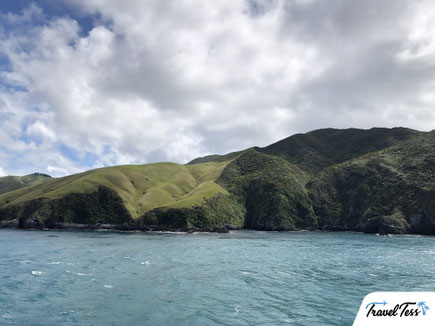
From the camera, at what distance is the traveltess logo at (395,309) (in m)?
15.9

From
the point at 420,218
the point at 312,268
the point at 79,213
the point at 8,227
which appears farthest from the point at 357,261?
the point at 8,227

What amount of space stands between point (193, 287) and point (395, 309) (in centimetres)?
3074

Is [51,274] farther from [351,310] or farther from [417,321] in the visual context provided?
[417,321]

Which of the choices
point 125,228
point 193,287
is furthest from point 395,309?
point 125,228

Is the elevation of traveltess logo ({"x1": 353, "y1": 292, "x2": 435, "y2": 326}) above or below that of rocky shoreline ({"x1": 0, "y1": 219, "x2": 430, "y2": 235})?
above

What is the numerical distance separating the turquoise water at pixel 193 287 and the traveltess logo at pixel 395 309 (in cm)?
1410

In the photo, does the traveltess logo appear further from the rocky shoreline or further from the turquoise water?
the rocky shoreline

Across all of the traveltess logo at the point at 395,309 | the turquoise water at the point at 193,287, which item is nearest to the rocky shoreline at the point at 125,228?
the turquoise water at the point at 193,287

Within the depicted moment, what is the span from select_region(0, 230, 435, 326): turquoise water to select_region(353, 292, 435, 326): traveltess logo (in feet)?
46.3

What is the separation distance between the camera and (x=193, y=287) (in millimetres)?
42188

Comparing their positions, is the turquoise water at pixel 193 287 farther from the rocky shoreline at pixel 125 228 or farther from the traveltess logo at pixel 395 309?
the rocky shoreline at pixel 125 228

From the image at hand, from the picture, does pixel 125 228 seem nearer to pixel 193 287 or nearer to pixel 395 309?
pixel 193 287

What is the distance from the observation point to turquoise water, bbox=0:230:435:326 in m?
30.4

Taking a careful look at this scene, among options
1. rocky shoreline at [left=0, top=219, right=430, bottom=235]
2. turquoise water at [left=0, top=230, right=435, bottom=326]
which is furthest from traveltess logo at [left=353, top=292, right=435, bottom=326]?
rocky shoreline at [left=0, top=219, right=430, bottom=235]
